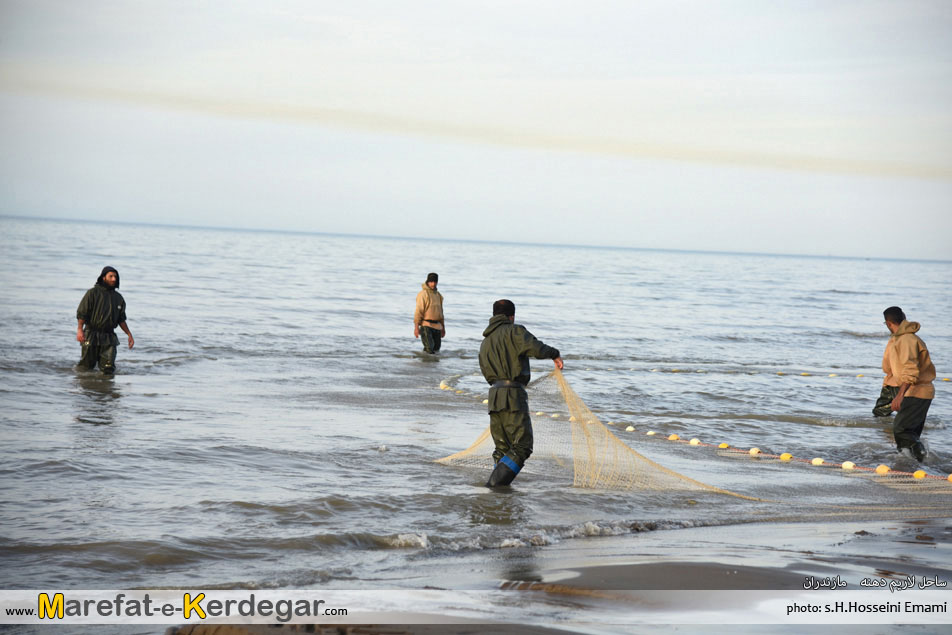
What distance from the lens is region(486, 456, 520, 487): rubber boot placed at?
7.35 m

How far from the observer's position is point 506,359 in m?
7.12

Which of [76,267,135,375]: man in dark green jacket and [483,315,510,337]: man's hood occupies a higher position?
[483,315,510,337]: man's hood

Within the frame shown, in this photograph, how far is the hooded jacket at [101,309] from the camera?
12.0 metres

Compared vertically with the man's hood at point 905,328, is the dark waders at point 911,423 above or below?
below

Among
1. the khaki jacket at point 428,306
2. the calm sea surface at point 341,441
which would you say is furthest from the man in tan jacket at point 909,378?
the khaki jacket at point 428,306

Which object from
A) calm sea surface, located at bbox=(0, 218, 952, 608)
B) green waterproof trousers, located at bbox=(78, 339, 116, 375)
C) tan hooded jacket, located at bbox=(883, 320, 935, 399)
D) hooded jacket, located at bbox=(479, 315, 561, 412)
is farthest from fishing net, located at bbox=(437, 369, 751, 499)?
green waterproof trousers, located at bbox=(78, 339, 116, 375)

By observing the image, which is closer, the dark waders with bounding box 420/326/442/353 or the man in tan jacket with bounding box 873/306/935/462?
the man in tan jacket with bounding box 873/306/935/462

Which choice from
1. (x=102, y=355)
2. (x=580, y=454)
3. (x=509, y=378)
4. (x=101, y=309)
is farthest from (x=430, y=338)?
(x=509, y=378)

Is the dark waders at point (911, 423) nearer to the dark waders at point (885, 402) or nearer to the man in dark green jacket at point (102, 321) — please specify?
the dark waders at point (885, 402)

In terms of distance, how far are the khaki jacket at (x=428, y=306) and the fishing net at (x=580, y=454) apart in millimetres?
8277

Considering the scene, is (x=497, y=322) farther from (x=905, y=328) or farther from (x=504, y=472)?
(x=905, y=328)

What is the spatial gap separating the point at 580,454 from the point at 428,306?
937 cm

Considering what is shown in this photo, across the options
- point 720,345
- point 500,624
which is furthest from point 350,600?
point 720,345

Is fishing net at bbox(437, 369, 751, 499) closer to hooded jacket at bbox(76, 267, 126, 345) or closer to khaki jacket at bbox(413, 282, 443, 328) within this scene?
hooded jacket at bbox(76, 267, 126, 345)
